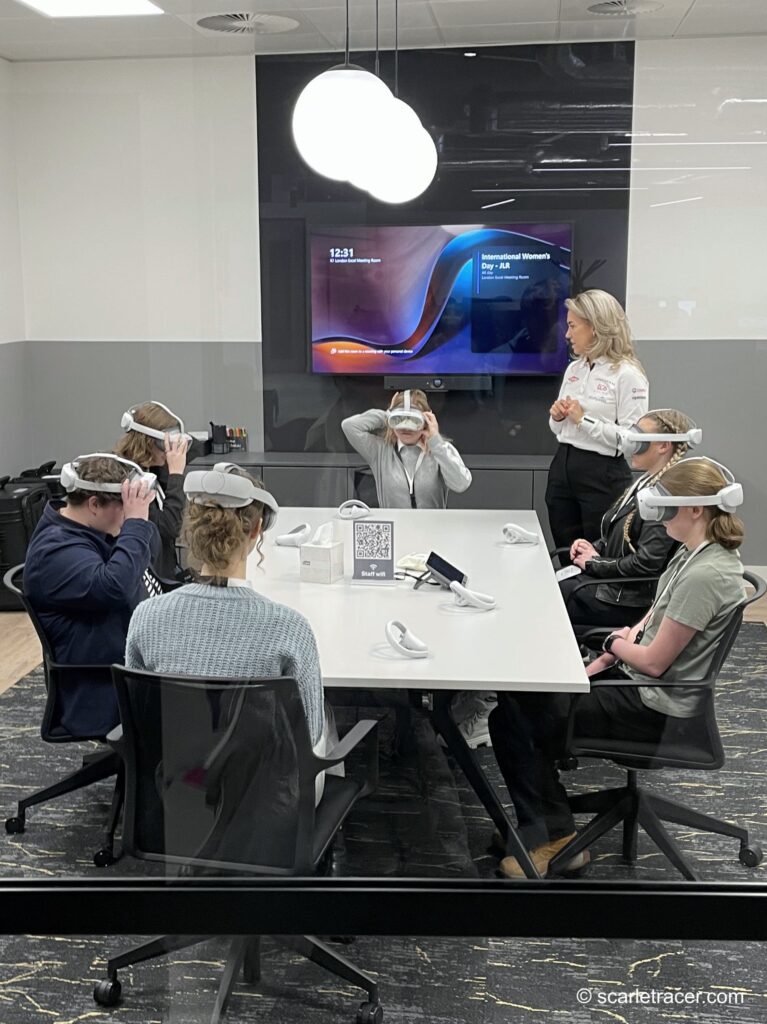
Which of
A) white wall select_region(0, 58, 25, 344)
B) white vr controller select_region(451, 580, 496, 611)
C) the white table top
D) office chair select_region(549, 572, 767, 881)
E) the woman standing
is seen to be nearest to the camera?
white wall select_region(0, 58, 25, 344)

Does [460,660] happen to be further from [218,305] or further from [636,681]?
[218,305]

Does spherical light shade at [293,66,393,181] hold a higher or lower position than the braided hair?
higher

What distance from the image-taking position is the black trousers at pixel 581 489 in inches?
79.4

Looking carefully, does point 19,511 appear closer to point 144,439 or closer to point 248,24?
point 144,439

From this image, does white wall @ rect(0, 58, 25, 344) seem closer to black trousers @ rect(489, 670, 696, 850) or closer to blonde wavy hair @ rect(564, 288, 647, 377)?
blonde wavy hair @ rect(564, 288, 647, 377)

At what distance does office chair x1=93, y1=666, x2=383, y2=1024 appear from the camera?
2.00 meters

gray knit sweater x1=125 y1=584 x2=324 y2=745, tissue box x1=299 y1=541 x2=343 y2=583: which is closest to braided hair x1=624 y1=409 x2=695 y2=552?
tissue box x1=299 y1=541 x2=343 y2=583

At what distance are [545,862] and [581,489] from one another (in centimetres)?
78

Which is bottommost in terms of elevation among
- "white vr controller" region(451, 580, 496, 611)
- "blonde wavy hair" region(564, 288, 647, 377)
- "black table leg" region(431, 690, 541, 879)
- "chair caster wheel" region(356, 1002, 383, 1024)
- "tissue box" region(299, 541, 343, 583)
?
"chair caster wheel" region(356, 1002, 383, 1024)

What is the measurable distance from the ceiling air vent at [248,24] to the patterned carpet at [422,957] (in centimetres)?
136

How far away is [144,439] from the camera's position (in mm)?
1966

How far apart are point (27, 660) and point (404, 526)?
2.90ft

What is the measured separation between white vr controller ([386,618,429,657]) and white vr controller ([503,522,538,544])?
295mm

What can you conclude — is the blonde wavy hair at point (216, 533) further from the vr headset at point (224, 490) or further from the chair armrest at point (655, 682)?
the chair armrest at point (655, 682)
